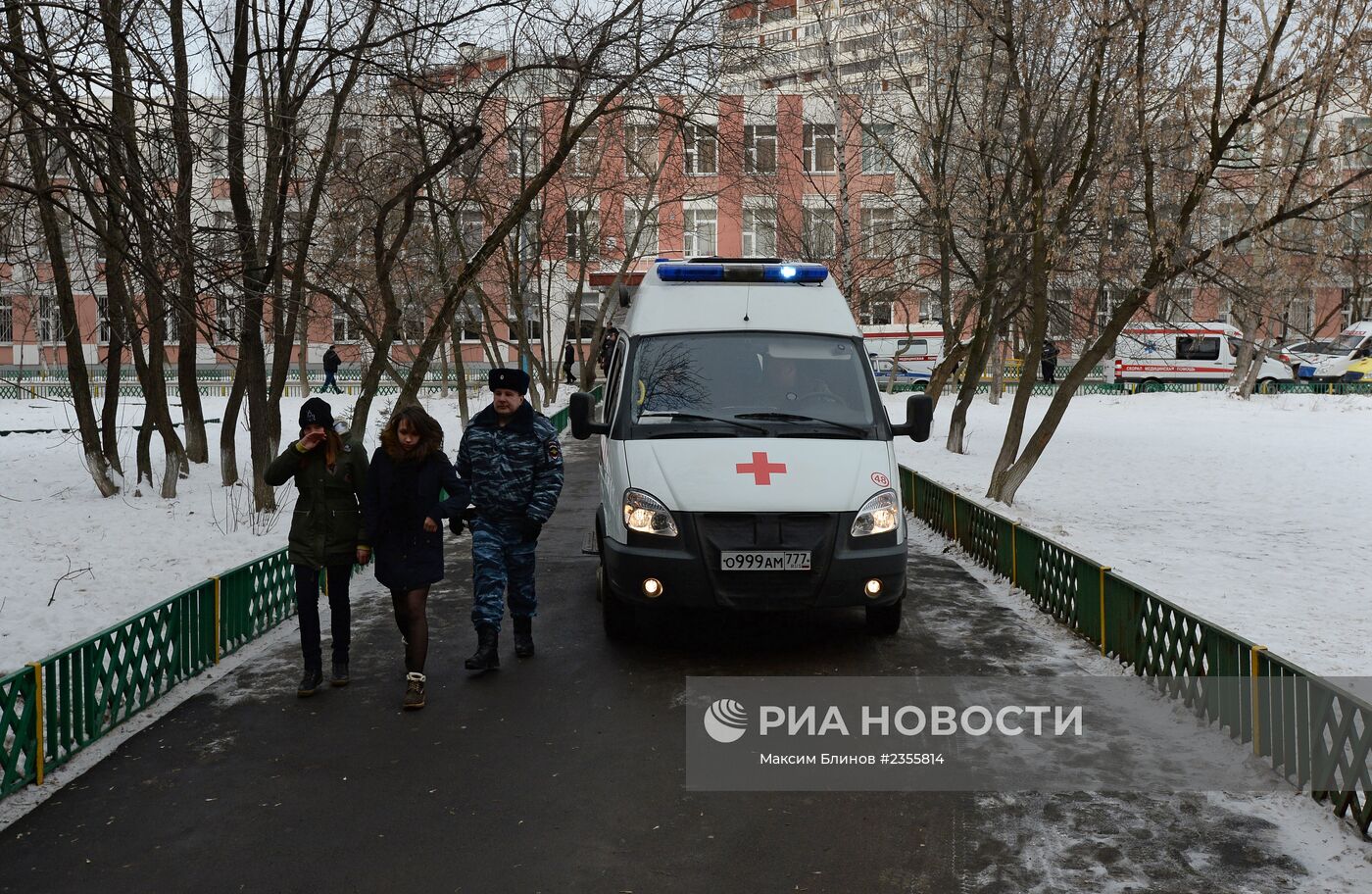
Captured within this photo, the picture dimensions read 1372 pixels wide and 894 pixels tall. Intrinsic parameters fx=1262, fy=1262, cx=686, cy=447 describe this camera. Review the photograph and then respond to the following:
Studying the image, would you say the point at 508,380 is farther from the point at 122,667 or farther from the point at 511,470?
the point at 122,667

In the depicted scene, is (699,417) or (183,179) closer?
(699,417)

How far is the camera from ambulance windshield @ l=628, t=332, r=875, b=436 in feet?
28.6

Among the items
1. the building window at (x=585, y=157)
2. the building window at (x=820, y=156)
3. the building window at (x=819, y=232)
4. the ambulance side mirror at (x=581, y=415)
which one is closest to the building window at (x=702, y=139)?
the ambulance side mirror at (x=581, y=415)

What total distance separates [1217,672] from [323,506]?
5.13m

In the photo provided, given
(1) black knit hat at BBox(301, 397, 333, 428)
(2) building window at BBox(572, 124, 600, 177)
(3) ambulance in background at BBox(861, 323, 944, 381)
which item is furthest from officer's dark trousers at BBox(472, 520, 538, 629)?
(3) ambulance in background at BBox(861, 323, 944, 381)

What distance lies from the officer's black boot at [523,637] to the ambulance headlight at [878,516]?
2.25 metres

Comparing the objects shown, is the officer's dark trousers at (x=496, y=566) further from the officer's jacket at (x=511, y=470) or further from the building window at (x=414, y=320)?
the building window at (x=414, y=320)

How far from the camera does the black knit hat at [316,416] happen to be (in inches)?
289

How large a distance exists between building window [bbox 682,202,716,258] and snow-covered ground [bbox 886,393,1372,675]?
16657 millimetres

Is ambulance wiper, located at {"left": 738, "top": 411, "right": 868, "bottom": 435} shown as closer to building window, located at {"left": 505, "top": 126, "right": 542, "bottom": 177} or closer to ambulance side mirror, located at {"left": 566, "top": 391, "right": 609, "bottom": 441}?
ambulance side mirror, located at {"left": 566, "top": 391, "right": 609, "bottom": 441}

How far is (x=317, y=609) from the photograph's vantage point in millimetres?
7508

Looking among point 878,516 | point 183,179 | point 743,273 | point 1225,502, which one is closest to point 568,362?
point 1225,502

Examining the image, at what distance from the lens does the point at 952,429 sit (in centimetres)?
2659

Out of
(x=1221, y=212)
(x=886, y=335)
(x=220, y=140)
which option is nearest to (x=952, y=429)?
(x=1221, y=212)
